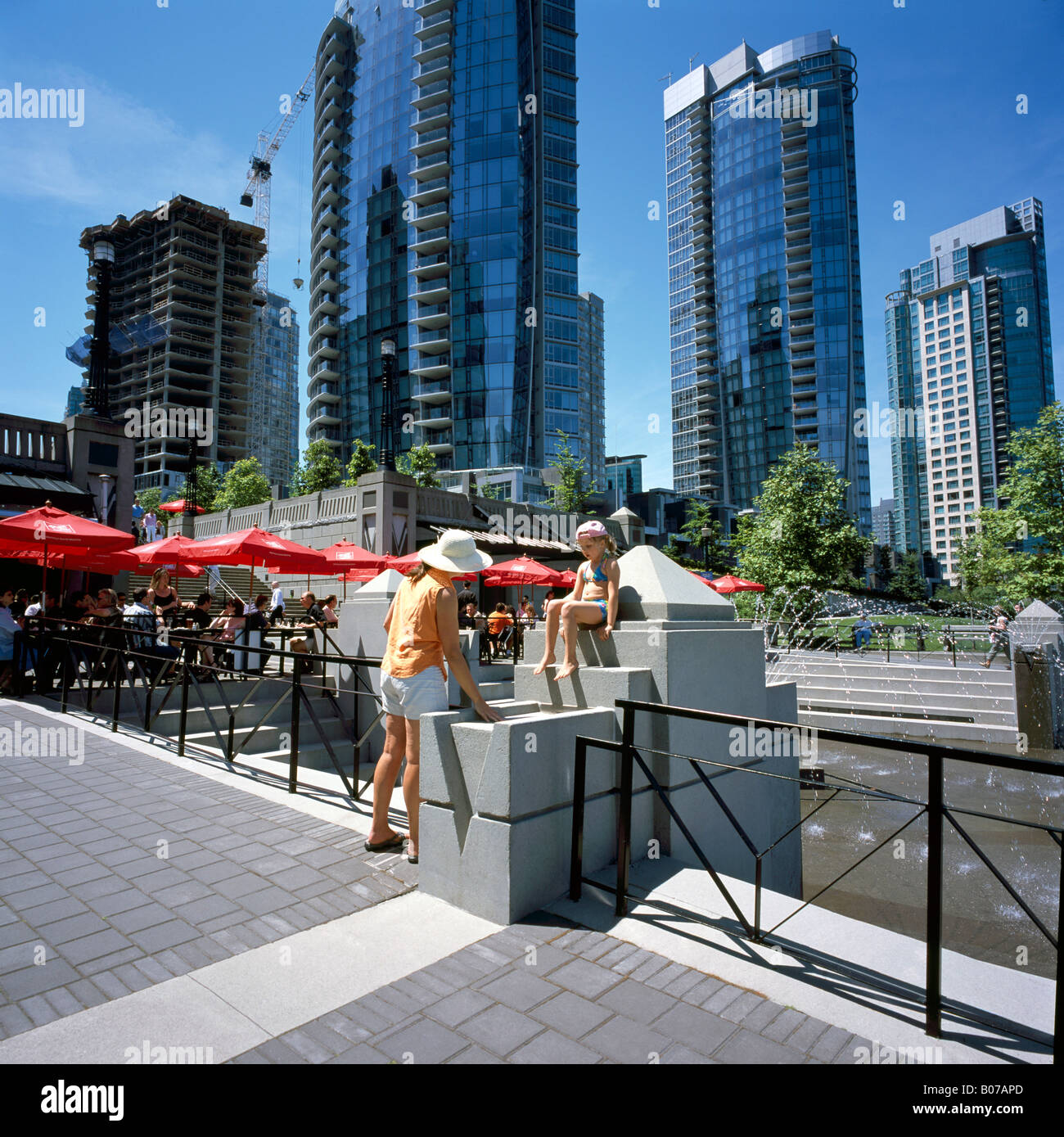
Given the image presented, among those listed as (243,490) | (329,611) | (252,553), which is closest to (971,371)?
(243,490)

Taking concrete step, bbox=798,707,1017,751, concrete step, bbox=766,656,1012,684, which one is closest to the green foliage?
concrete step, bbox=766,656,1012,684

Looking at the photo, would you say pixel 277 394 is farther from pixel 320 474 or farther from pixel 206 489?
pixel 320 474

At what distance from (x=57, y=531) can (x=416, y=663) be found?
843cm

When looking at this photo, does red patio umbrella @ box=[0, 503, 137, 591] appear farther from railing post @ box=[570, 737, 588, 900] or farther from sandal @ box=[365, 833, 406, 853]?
railing post @ box=[570, 737, 588, 900]

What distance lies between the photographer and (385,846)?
4.63 metres

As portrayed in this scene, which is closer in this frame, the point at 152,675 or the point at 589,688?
the point at 589,688

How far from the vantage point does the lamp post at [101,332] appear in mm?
14648

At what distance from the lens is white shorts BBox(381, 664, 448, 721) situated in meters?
4.37

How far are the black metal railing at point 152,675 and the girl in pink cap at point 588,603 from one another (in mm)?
3318

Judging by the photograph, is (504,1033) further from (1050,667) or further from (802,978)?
(1050,667)

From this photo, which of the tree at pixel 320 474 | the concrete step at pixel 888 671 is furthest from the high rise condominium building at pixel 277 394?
the concrete step at pixel 888 671

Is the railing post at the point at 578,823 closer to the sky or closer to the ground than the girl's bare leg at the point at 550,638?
closer to the ground

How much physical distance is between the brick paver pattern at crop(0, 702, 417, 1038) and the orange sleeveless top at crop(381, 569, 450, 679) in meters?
1.32

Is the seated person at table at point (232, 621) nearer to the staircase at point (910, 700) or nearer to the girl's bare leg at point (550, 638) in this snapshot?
the girl's bare leg at point (550, 638)
